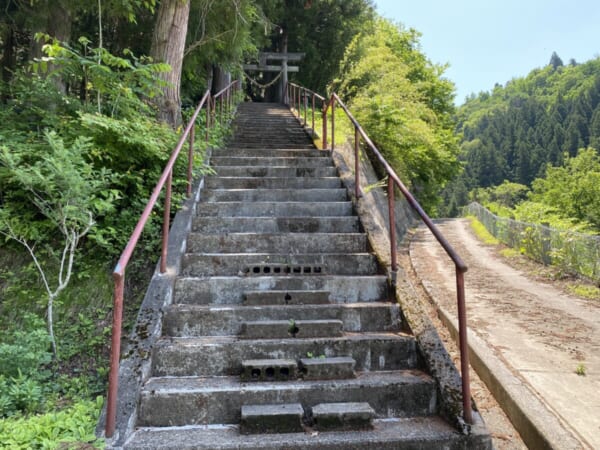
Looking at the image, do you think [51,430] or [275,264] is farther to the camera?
[275,264]

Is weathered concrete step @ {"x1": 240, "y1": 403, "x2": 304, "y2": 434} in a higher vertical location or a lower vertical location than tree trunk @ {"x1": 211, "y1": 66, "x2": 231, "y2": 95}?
lower

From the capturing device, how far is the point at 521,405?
2.60 m

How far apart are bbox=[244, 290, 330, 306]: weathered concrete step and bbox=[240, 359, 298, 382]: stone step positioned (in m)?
0.68

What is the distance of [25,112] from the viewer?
4.53 meters

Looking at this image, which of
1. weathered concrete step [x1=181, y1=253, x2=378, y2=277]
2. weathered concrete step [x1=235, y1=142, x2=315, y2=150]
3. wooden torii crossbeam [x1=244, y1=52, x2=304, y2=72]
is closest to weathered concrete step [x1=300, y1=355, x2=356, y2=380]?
weathered concrete step [x1=181, y1=253, x2=378, y2=277]

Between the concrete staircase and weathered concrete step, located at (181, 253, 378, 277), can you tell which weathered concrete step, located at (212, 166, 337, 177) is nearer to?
the concrete staircase

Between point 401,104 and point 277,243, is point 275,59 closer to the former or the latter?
point 401,104

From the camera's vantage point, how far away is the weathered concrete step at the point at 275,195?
4844 mm

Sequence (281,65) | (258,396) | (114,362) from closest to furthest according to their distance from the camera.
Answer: (114,362) < (258,396) < (281,65)

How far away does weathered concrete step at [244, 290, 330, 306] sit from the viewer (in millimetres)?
3268

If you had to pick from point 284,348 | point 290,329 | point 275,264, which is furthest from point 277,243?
point 284,348

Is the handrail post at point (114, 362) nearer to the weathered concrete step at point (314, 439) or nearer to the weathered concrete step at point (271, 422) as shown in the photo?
the weathered concrete step at point (314, 439)

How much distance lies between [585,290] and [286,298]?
5.36 metres

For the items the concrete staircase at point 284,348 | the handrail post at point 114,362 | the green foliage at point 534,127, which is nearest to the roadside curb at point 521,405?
the concrete staircase at point 284,348
